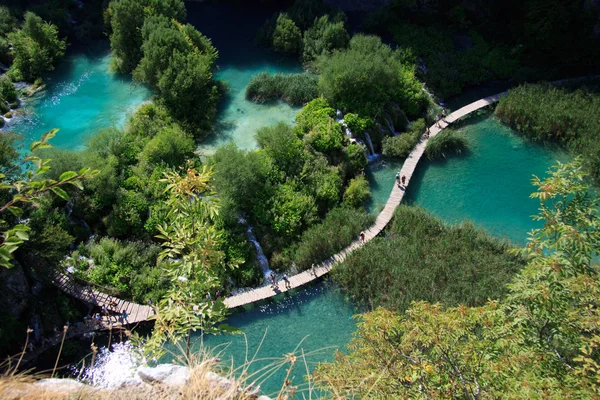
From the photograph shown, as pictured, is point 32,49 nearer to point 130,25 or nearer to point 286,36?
point 130,25

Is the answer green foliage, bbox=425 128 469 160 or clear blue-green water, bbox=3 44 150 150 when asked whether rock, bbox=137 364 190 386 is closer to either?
clear blue-green water, bbox=3 44 150 150

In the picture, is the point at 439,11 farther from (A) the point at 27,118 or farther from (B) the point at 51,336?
(B) the point at 51,336

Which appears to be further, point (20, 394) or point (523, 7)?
point (523, 7)

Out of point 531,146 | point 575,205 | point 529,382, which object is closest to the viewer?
point 529,382

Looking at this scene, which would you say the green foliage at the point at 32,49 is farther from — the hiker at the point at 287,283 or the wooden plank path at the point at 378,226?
the hiker at the point at 287,283

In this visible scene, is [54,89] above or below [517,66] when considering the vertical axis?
above

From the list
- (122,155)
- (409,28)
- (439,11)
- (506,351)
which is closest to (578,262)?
(506,351)

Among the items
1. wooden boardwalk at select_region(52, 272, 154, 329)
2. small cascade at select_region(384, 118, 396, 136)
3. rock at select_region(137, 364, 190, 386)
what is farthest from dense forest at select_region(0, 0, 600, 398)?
rock at select_region(137, 364, 190, 386)
